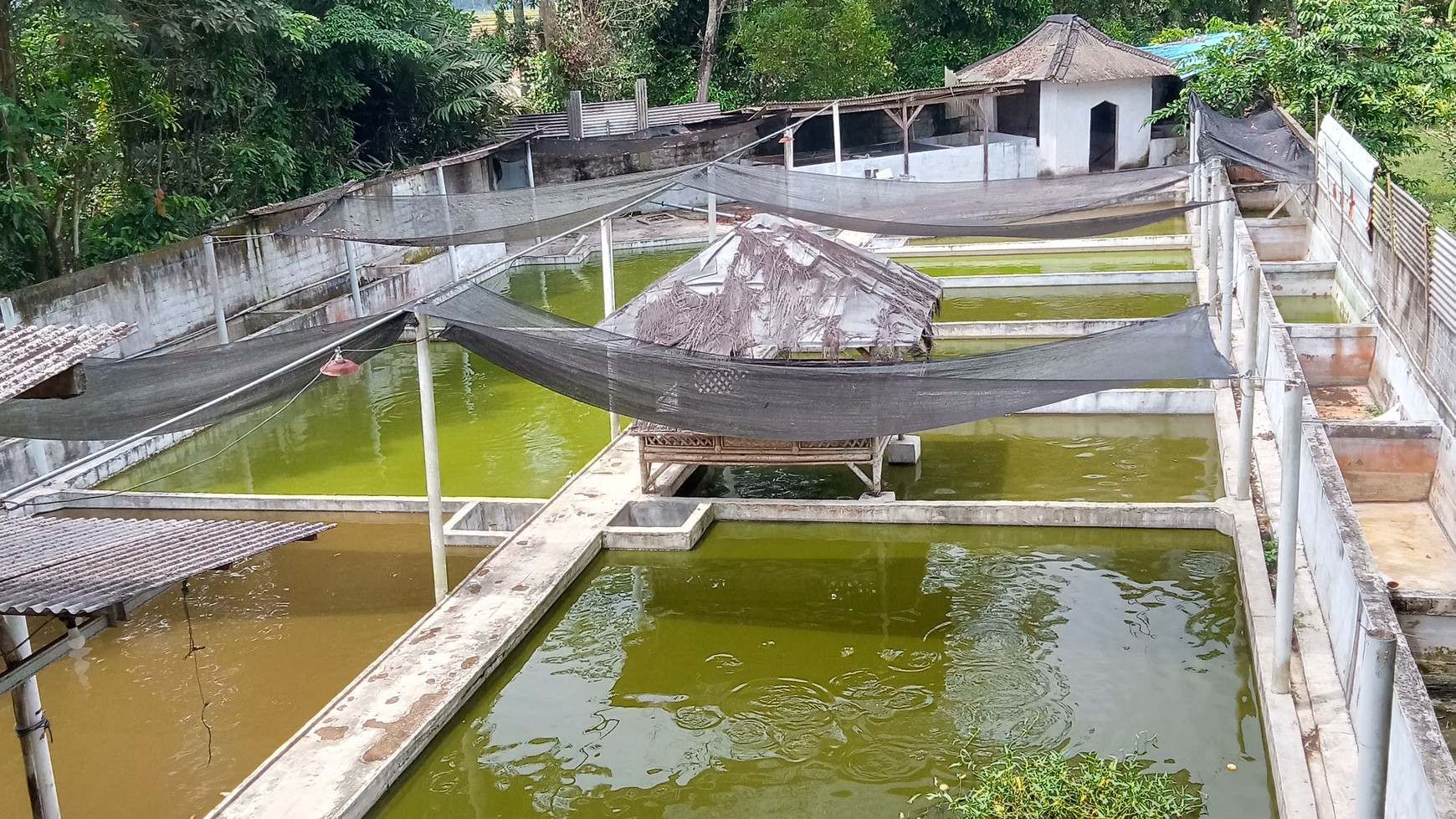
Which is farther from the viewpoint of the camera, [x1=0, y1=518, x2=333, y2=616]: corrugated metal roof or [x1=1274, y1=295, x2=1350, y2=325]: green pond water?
[x1=1274, y1=295, x2=1350, y2=325]: green pond water

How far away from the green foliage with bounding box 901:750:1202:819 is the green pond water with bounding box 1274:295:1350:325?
28.2 ft

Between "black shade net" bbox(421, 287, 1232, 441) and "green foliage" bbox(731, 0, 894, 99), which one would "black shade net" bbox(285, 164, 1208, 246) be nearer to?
"black shade net" bbox(421, 287, 1232, 441)

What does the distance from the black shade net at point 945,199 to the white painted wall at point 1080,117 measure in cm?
1163

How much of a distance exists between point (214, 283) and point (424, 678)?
8.62m

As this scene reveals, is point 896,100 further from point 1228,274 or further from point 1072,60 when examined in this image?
point 1228,274

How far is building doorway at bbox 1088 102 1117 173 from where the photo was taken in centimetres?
2491

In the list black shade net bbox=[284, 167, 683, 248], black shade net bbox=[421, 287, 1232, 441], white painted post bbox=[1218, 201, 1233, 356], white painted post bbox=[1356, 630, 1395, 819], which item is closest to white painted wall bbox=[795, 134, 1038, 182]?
black shade net bbox=[284, 167, 683, 248]

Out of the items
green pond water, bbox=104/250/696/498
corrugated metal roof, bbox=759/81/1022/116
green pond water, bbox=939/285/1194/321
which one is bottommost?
green pond water, bbox=104/250/696/498

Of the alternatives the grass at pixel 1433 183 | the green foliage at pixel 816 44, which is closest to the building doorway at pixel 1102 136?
the green foliage at pixel 816 44

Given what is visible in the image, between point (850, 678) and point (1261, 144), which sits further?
point (1261, 144)

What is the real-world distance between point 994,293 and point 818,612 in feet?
29.0

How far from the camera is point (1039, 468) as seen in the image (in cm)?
991

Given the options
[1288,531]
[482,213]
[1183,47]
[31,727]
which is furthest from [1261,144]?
[31,727]

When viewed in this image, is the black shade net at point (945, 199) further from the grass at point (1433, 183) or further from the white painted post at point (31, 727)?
the white painted post at point (31, 727)
